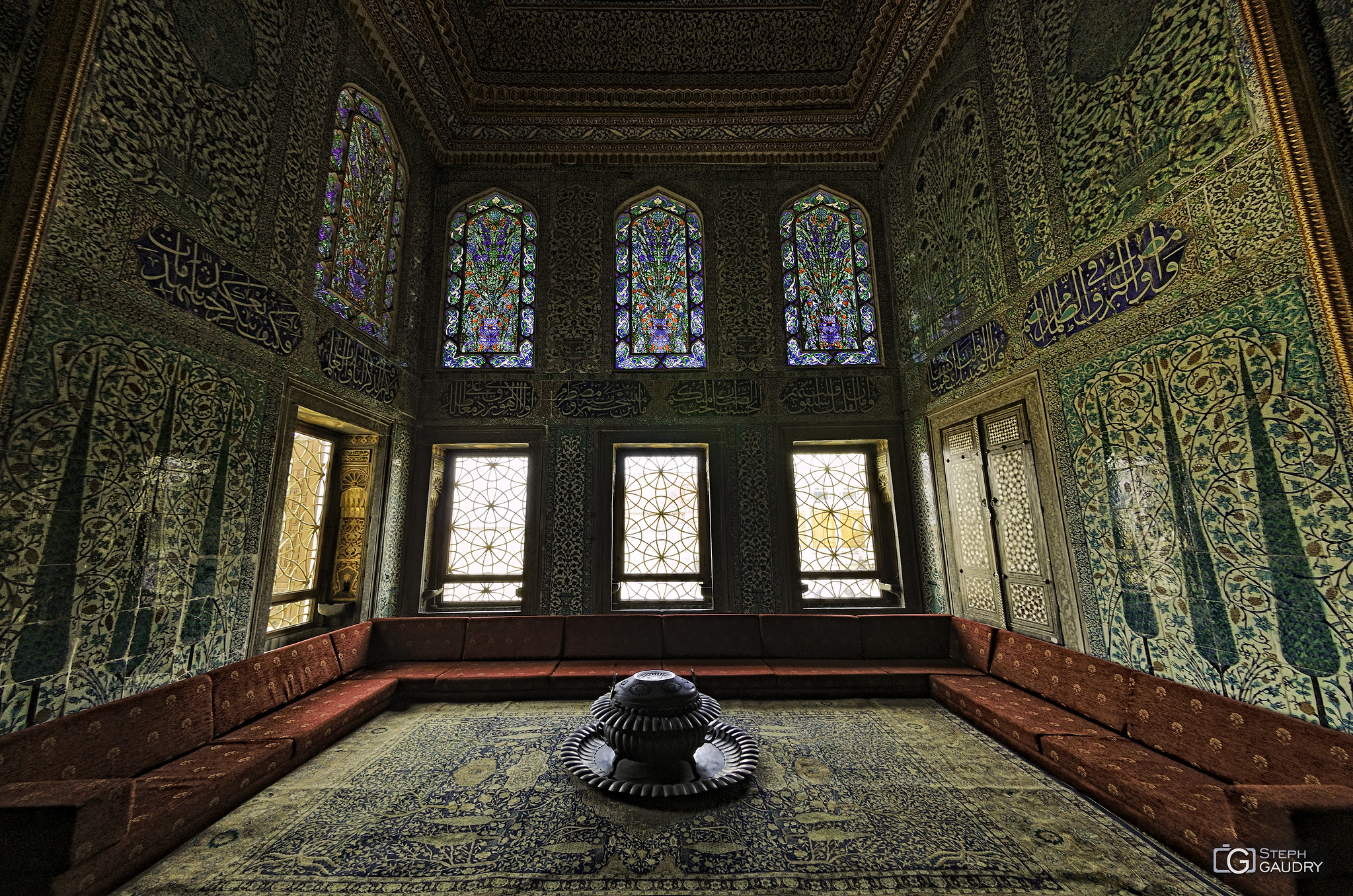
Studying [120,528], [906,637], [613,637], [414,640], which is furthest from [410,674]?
[906,637]

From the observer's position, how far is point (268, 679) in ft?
9.70

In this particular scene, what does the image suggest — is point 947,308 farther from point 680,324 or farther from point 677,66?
point 677,66

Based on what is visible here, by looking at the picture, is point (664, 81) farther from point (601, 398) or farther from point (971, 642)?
point (971, 642)

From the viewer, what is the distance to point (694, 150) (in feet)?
17.6

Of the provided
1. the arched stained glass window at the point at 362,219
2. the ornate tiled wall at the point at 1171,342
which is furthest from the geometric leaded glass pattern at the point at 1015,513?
the arched stained glass window at the point at 362,219

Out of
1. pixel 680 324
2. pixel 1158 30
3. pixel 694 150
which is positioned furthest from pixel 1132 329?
pixel 694 150

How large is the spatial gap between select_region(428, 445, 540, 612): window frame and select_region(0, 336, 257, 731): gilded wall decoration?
1707 millimetres

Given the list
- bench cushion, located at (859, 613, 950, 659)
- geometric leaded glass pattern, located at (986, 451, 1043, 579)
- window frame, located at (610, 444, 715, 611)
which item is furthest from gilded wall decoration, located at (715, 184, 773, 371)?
bench cushion, located at (859, 613, 950, 659)

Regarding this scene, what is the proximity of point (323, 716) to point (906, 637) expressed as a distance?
13.6ft

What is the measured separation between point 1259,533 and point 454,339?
18.9ft

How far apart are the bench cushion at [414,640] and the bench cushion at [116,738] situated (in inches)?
62.2

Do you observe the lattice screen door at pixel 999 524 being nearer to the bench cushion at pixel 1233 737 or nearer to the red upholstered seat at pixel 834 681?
the bench cushion at pixel 1233 737

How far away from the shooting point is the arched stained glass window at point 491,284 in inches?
198

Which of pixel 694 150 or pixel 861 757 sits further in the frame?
pixel 694 150
